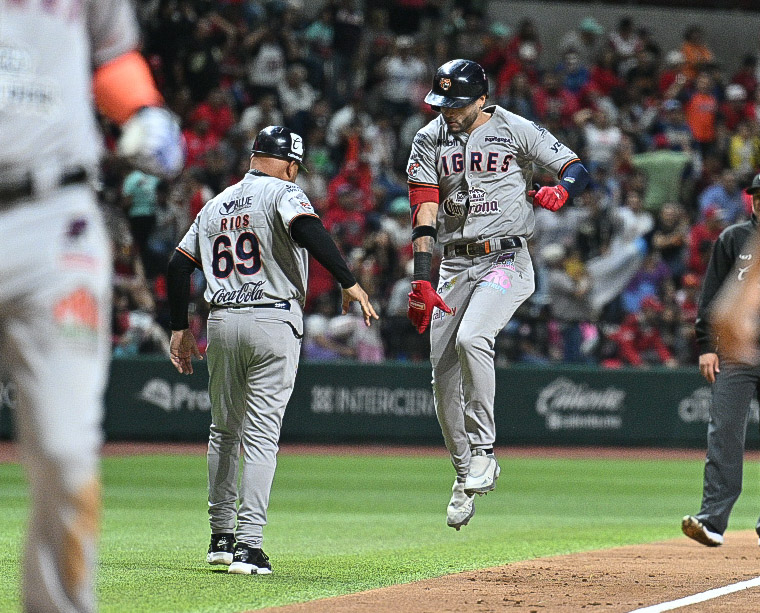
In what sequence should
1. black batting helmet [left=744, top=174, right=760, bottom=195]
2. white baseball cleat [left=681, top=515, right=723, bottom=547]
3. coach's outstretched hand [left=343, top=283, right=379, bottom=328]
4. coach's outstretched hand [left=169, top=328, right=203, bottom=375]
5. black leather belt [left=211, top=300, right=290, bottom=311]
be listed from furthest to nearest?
white baseball cleat [left=681, top=515, right=723, bottom=547] → black batting helmet [left=744, top=174, right=760, bottom=195] → coach's outstretched hand [left=169, top=328, right=203, bottom=375] → black leather belt [left=211, top=300, right=290, bottom=311] → coach's outstretched hand [left=343, top=283, right=379, bottom=328]

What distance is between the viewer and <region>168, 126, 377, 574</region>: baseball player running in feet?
22.2

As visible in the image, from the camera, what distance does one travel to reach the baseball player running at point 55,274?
3.28 meters

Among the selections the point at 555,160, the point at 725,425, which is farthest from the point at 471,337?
the point at 725,425

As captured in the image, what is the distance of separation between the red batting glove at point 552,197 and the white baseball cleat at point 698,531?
231 centimetres

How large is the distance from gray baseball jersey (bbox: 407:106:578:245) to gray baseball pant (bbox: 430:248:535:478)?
0.20m

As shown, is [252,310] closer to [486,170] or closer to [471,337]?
[471,337]

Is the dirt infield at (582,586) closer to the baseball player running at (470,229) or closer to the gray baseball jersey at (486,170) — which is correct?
the baseball player running at (470,229)

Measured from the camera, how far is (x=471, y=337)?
743 cm

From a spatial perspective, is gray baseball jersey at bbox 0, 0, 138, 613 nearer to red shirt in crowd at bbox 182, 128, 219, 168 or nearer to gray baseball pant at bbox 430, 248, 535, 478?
gray baseball pant at bbox 430, 248, 535, 478

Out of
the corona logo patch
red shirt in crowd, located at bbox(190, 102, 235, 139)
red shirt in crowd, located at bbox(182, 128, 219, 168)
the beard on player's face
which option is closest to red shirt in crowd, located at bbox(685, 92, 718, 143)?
red shirt in crowd, located at bbox(190, 102, 235, 139)

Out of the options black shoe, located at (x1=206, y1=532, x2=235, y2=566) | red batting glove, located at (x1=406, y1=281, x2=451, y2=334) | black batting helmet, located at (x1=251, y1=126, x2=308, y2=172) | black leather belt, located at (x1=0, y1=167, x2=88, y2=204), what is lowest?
black shoe, located at (x1=206, y1=532, x2=235, y2=566)

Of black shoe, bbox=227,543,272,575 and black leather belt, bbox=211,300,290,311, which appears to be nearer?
black shoe, bbox=227,543,272,575

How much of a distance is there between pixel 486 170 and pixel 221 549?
271 centimetres

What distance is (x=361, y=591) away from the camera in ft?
20.4
